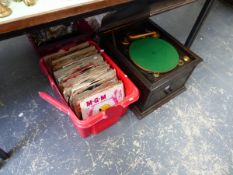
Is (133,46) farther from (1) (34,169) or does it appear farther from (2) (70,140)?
(1) (34,169)

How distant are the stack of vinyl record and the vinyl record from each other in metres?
0.16

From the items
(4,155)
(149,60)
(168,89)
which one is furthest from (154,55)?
(4,155)

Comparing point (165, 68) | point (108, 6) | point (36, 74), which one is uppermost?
point (108, 6)

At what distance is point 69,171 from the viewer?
91cm

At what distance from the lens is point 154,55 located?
1067mm

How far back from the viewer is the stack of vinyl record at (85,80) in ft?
3.02

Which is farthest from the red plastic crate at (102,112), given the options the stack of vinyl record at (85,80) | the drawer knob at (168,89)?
the drawer knob at (168,89)

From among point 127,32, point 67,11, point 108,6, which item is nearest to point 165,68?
point 127,32

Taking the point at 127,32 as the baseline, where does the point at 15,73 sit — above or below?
below

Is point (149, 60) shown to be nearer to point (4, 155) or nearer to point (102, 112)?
point (102, 112)

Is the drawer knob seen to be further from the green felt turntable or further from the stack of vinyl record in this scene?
the stack of vinyl record

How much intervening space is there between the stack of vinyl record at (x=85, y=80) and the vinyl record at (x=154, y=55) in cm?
16

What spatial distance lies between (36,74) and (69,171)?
0.68m

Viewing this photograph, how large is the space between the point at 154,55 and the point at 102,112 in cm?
47
